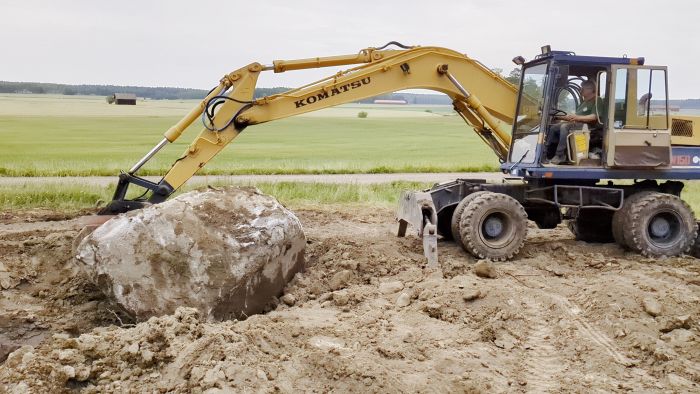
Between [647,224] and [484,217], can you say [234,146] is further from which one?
[647,224]

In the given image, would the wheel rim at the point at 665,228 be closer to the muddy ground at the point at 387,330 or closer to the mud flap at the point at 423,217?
the muddy ground at the point at 387,330

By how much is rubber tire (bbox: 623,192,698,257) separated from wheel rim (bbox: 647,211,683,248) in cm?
3

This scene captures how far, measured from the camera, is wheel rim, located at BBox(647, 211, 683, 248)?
921cm

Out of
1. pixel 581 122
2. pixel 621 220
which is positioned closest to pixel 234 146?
pixel 581 122

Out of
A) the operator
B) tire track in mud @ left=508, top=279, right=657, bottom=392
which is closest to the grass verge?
the operator

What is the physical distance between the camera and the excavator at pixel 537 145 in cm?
890

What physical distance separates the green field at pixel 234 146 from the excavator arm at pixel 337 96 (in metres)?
12.8

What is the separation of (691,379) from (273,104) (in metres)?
5.83

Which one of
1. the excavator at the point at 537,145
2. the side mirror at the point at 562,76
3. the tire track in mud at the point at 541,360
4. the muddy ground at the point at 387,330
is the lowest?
the tire track in mud at the point at 541,360

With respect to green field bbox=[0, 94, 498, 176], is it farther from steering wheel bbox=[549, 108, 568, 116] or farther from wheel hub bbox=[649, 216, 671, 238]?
wheel hub bbox=[649, 216, 671, 238]

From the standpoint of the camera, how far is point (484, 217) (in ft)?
28.7

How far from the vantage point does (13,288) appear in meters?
7.70

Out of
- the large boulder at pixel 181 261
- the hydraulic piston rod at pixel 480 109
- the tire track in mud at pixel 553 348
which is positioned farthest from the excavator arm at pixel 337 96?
the tire track in mud at pixel 553 348

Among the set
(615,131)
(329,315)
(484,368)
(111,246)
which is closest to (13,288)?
(111,246)
